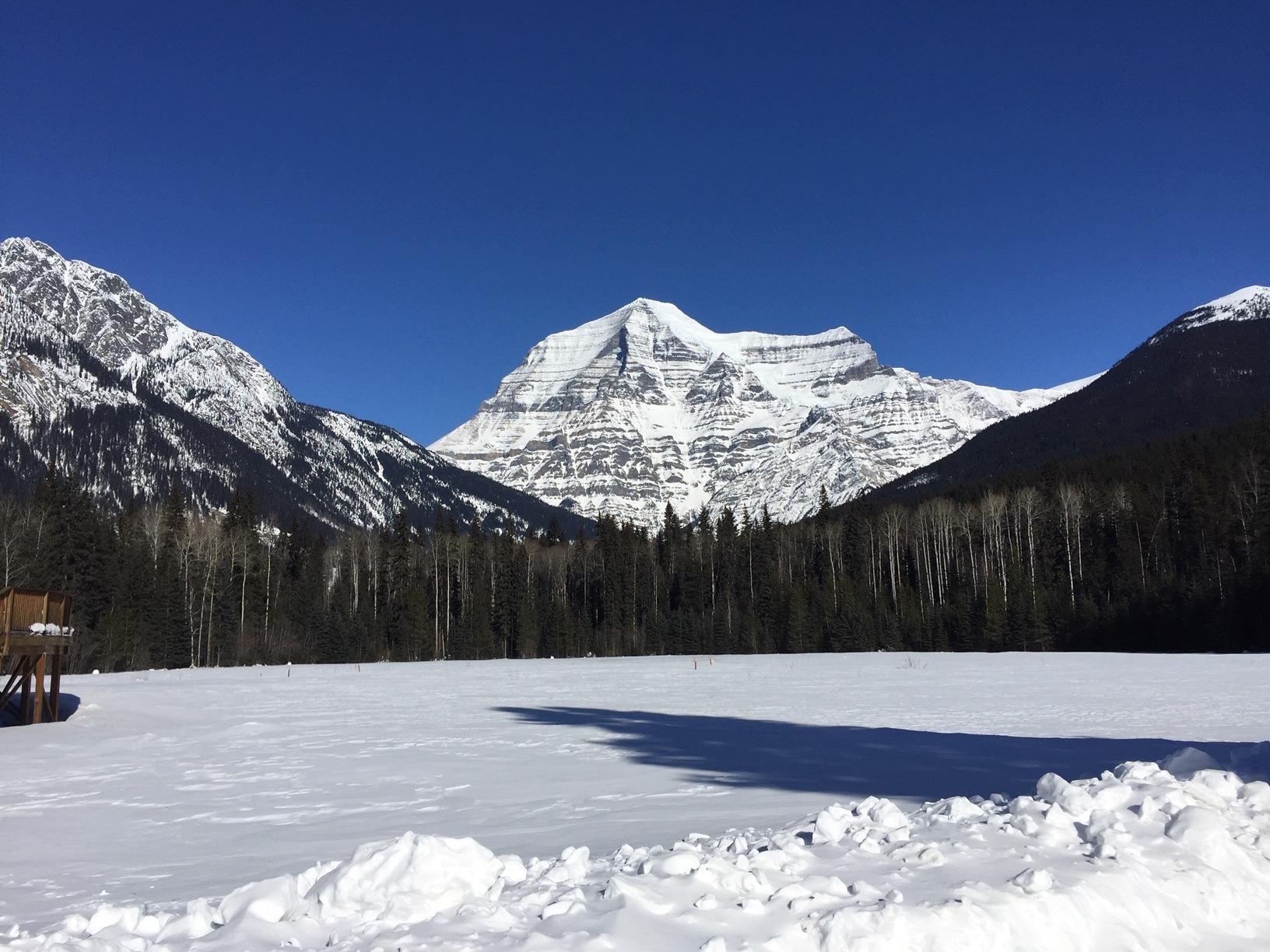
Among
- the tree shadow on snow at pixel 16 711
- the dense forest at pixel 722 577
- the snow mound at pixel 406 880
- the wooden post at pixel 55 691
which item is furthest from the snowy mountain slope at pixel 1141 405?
the snow mound at pixel 406 880

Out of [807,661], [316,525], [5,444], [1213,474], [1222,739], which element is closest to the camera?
[1222,739]

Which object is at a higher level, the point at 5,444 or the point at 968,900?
the point at 5,444

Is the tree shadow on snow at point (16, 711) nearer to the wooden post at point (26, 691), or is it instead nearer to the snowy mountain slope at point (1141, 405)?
the wooden post at point (26, 691)

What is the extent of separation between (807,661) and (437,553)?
45886 millimetres

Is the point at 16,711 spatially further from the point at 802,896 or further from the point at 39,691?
the point at 802,896

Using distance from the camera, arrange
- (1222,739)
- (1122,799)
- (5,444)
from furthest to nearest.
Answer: (5,444) → (1222,739) → (1122,799)

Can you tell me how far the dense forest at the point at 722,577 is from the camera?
190 ft

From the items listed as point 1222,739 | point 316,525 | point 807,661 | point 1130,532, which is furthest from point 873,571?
point 316,525

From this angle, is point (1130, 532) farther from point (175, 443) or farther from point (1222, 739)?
point (175, 443)

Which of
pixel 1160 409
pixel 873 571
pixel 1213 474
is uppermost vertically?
pixel 1160 409

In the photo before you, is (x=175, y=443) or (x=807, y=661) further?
(x=175, y=443)

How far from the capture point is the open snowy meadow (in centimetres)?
509

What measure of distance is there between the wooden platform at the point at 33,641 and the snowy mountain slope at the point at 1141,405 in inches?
4682

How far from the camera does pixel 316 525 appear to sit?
634 ft
